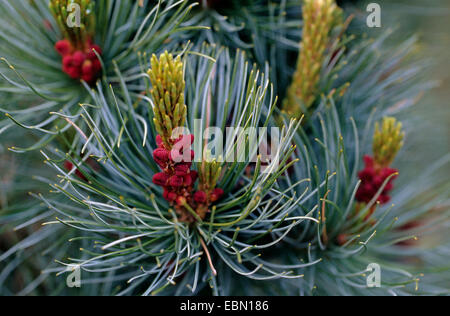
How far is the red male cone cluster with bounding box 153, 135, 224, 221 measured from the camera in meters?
0.39

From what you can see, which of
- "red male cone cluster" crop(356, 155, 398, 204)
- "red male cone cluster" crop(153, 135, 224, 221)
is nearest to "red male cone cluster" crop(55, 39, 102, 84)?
"red male cone cluster" crop(153, 135, 224, 221)

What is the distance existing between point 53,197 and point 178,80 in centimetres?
30

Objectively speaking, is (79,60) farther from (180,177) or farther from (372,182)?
(372,182)

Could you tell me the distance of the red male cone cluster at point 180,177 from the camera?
394 millimetres

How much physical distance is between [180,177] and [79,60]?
0.68 ft

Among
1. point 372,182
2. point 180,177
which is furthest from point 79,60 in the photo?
point 372,182

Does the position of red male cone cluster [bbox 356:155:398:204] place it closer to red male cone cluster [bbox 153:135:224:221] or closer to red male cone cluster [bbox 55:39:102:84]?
red male cone cluster [bbox 153:135:224:221]

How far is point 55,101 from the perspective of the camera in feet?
1.60

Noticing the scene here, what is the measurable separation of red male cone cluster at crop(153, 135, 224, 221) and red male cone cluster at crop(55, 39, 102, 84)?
16cm

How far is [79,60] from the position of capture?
1.62 ft

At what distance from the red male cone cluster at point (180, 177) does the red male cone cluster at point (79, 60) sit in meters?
0.16

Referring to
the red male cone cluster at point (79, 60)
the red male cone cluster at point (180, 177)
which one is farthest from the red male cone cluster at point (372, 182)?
the red male cone cluster at point (79, 60)

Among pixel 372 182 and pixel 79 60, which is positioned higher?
pixel 79 60
